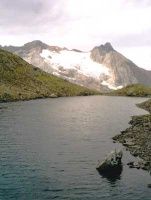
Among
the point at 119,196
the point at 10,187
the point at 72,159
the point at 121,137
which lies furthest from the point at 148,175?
the point at 121,137

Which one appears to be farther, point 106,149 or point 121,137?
point 121,137

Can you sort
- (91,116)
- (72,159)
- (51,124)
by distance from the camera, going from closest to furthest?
1. (72,159)
2. (51,124)
3. (91,116)

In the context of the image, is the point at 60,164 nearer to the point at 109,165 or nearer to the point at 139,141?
the point at 109,165

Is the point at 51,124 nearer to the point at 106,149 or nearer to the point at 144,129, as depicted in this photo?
the point at 144,129

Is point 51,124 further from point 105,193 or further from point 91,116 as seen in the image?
point 105,193

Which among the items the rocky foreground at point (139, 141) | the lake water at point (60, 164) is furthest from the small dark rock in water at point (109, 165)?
the rocky foreground at point (139, 141)

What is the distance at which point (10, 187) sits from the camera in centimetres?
6725

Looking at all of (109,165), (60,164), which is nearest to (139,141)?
(109,165)

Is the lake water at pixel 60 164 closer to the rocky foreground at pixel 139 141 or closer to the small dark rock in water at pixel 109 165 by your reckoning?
the small dark rock in water at pixel 109 165

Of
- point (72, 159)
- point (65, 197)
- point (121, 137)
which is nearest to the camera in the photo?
point (65, 197)

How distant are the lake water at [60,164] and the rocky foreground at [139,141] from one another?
7.32 ft

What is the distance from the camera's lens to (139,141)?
101250 millimetres

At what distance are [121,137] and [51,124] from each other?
109 ft

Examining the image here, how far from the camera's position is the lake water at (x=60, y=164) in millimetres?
65875
